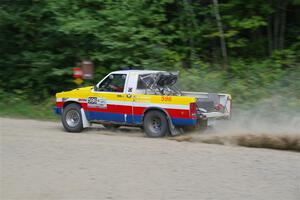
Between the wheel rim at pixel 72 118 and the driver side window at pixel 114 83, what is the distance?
1.05m

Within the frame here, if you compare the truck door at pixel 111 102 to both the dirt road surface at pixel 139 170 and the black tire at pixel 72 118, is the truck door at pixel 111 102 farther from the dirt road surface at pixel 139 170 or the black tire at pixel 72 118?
the dirt road surface at pixel 139 170

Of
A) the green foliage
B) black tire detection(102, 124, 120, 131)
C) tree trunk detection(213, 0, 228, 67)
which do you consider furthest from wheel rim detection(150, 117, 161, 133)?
tree trunk detection(213, 0, 228, 67)

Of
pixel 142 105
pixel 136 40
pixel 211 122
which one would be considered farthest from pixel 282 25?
pixel 142 105

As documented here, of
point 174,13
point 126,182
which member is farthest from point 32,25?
point 126,182

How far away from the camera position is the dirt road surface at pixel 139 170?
8.21 metres

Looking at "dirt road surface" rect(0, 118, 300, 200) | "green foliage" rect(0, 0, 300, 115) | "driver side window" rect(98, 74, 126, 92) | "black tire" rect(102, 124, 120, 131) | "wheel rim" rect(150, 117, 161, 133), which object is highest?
"green foliage" rect(0, 0, 300, 115)

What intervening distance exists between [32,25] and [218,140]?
12.9m

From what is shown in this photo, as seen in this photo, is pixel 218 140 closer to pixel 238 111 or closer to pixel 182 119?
pixel 182 119

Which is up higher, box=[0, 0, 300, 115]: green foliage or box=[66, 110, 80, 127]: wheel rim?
box=[0, 0, 300, 115]: green foliage

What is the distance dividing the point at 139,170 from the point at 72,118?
579 cm

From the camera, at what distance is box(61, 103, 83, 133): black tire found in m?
14.9

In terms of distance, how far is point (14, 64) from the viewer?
77.1 ft

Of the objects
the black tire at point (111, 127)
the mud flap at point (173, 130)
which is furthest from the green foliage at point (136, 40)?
the mud flap at point (173, 130)

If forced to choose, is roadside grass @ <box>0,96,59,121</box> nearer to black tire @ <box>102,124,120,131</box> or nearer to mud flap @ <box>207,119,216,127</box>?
black tire @ <box>102,124,120,131</box>
